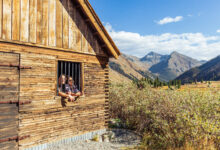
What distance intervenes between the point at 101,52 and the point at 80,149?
16.3 feet

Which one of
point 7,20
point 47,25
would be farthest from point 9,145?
point 47,25

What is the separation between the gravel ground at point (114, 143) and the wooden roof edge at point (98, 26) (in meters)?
4.49

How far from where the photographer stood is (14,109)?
267 inches

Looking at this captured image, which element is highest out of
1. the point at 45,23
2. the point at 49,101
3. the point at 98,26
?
the point at 98,26

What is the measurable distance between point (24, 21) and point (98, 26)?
3585 millimetres

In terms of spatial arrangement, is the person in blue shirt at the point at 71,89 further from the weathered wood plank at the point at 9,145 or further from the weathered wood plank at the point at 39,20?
the weathered wood plank at the point at 9,145

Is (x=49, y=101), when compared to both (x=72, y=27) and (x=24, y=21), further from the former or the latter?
(x=72, y=27)

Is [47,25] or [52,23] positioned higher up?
[52,23]

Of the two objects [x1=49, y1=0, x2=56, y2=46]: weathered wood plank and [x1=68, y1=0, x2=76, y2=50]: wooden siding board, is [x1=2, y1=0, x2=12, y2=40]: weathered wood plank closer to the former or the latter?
[x1=49, y1=0, x2=56, y2=46]: weathered wood plank

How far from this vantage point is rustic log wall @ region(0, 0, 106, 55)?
6.68 meters

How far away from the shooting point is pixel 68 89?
338 inches

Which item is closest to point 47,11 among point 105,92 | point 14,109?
point 14,109

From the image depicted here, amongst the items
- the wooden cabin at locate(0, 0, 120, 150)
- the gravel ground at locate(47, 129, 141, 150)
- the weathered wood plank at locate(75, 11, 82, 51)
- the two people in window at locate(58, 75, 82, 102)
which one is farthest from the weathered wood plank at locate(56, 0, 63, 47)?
the gravel ground at locate(47, 129, 141, 150)

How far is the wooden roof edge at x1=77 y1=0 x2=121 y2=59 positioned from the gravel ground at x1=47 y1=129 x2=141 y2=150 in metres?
4.49
